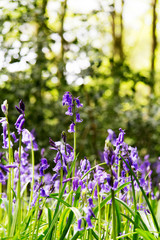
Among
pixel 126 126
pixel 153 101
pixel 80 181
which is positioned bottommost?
pixel 80 181

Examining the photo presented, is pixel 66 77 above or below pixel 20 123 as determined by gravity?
above

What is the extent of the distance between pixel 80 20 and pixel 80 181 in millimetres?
3890

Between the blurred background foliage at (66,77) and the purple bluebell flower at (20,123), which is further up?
the blurred background foliage at (66,77)

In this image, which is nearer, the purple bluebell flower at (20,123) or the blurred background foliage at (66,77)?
the purple bluebell flower at (20,123)

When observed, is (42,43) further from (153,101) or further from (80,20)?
(153,101)

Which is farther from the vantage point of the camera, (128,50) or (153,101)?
(128,50)

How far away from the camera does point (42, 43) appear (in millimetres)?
4906

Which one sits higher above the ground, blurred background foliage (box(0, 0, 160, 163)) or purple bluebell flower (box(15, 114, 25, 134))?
blurred background foliage (box(0, 0, 160, 163))

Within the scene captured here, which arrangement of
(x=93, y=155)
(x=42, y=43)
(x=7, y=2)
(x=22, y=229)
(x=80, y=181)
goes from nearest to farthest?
(x=80, y=181), (x=22, y=229), (x=7, y=2), (x=42, y=43), (x=93, y=155)

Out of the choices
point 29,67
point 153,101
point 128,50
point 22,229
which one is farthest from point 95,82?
point 128,50

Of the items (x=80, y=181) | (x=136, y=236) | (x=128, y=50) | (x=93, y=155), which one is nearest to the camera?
(x=80, y=181)

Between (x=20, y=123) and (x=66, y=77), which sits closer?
(x=20, y=123)

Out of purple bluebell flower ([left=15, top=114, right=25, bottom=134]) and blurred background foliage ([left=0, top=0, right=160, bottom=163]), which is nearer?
purple bluebell flower ([left=15, top=114, right=25, bottom=134])

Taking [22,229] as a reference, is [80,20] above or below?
above
